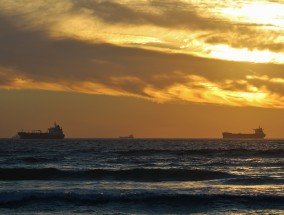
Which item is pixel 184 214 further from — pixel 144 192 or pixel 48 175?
pixel 48 175

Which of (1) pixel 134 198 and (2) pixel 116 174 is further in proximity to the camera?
(2) pixel 116 174

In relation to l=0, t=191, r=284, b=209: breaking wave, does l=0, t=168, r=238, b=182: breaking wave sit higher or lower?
higher

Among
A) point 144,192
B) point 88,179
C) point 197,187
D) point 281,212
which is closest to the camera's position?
point 281,212

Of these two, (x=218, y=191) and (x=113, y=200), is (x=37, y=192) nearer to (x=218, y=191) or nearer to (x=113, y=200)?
(x=113, y=200)

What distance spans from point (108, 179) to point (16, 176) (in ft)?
25.7

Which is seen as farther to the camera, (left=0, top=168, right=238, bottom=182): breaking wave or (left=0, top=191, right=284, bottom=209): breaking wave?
(left=0, top=168, right=238, bottom=182): breaking wave

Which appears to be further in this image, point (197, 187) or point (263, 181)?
point (263, 181)

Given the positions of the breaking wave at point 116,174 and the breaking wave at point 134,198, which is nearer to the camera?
the breaking wave at point 134,198

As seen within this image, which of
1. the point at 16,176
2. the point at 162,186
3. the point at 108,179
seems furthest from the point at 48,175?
the point at 162,186

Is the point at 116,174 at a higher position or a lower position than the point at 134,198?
higher

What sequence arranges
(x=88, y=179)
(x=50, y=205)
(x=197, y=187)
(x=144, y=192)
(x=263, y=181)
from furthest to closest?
1. (x=88, y=179)
2. (x=263, y=181)
3. (x=197, y=187)
4. (x=144, y=192)
5. (x=50, y=205)

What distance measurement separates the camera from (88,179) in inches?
1438

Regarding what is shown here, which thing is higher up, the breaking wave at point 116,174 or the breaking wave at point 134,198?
the breaking wave at point 116,174

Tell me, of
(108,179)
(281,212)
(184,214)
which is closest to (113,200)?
(184,214)
